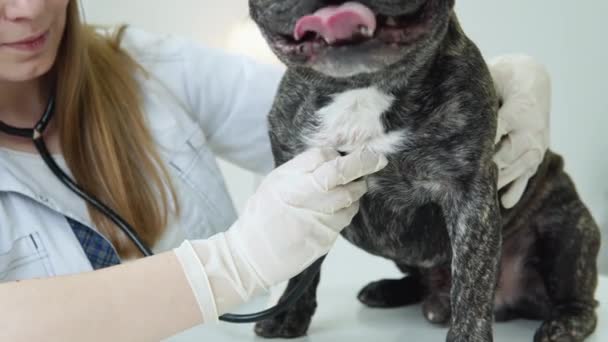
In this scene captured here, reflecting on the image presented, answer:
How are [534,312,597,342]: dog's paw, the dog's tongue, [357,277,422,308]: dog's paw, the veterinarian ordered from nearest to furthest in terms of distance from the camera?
the dog's tongue → the veterinarian → [534,312,597,342]: dog's paw → [357,277,422,308]: dog's paw

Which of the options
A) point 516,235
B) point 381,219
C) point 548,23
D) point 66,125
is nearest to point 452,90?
point 381,219

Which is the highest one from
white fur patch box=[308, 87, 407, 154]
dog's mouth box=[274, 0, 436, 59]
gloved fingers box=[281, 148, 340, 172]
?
dog's mouth box=[274, 0, 436, 59]

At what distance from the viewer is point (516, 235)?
1.32 m

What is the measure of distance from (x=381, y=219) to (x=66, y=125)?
65 centimetres

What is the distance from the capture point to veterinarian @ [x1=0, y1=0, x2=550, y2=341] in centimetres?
101

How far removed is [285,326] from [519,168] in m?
0.49

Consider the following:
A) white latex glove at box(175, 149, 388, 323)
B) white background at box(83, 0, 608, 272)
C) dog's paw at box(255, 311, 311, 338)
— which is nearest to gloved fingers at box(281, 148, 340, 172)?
white latex glove at box(175, 149, 388, 323)

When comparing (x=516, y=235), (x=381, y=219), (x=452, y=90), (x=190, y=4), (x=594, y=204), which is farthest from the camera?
(x=190, y=4)

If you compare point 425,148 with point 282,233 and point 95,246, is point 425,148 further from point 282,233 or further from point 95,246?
point 95,246

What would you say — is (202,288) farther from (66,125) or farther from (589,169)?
(589,169)

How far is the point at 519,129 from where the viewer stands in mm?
1257

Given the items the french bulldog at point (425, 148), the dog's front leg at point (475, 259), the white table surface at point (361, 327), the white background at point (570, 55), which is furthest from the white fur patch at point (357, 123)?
the white background at point (570, 55)

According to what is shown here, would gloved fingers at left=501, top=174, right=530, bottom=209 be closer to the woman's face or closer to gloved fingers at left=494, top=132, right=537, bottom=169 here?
gloved fingers at left=494, top=132, right=537, bottom=169

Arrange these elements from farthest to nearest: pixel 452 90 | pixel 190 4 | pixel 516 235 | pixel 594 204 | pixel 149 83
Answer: pixel 190 4, pixel 594 204, pixel 149 83, pixel 516 235, pixel 452 90
